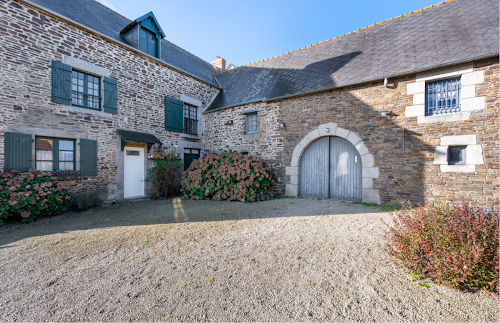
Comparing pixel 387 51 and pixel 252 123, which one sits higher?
pixel 387 51

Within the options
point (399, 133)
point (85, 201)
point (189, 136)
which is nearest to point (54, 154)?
point (85, 201)

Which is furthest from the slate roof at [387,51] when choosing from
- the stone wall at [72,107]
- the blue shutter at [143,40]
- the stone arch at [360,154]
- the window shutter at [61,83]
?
the window shutter at [61,83]

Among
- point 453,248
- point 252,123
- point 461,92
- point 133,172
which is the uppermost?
point 461,92

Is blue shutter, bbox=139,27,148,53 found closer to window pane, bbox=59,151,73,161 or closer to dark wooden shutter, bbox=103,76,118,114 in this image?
dark wooden shutter, bbox=103,76,118,114

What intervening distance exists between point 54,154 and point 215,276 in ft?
20.6

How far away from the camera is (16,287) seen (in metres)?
2.31

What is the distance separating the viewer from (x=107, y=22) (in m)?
8.05

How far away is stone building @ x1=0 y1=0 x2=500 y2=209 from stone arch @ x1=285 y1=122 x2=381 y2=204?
0.03 metres

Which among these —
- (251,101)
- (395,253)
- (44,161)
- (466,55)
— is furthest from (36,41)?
(466,55)

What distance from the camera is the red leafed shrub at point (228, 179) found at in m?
7.00

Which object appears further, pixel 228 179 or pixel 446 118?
pixel 228 179

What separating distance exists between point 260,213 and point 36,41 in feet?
23.7

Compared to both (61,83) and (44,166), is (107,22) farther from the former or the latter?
(44,166)

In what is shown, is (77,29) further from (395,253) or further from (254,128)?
(395,253)
